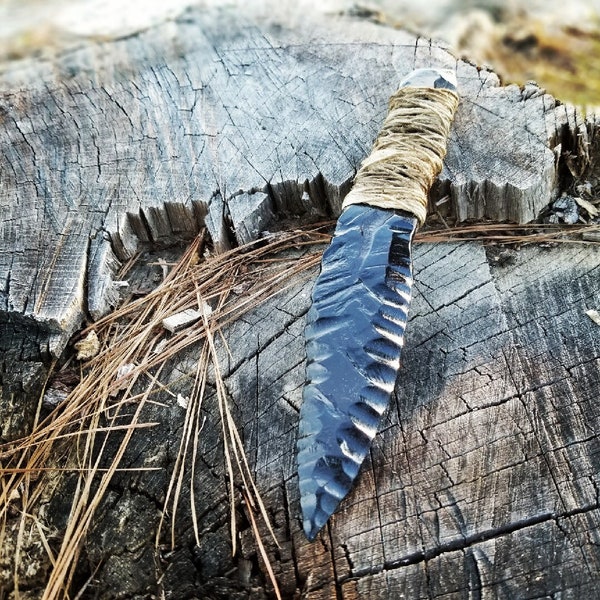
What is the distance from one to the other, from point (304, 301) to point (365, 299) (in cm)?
23

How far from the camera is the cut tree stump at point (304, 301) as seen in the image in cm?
146

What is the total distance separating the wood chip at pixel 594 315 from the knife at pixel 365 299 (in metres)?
0.45

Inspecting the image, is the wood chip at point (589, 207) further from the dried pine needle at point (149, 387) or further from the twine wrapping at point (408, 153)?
the twine wrapping at point (408, 153)

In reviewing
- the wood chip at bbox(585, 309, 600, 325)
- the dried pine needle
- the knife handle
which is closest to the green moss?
the knife handle

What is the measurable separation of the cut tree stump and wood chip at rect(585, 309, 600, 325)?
0.05 ft

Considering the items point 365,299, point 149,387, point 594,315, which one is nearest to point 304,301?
point 365,299

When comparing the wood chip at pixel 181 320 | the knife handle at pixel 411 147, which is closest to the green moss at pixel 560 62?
the knife handle at pixel 411 147

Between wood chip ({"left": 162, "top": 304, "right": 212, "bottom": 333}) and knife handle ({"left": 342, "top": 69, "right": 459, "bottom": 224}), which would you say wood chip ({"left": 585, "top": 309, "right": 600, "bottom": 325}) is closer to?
knife handle ({"left": 342, "top": 69, "right": 459, "bottom": 224})

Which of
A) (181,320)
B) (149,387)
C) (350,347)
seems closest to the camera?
(350,347)

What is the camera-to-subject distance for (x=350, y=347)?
1.66 m

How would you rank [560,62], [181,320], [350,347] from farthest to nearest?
[560,62]
[181,320]
[350,347]

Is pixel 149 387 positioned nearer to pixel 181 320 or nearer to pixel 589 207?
pixel 181 320

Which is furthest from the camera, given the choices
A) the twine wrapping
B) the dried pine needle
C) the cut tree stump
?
the twine wrapping

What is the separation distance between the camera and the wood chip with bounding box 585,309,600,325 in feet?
5.62
